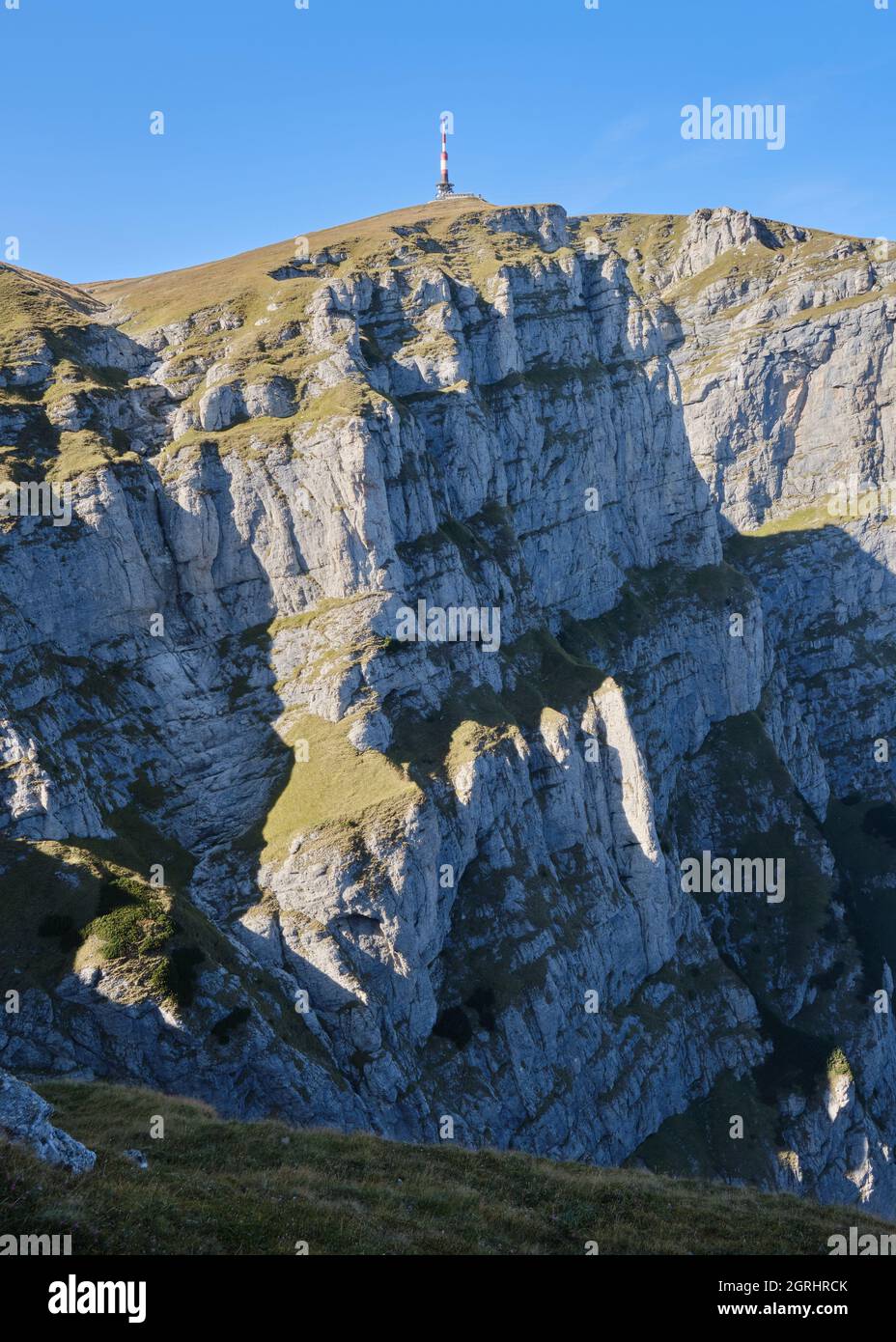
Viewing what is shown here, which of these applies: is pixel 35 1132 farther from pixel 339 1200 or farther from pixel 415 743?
pixel 415 743

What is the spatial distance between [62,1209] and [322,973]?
46573 millimetres

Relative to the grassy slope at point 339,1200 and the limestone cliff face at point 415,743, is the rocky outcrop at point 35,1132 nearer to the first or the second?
the grassy slope at point 339,1200

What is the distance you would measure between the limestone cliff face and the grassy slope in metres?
26.6

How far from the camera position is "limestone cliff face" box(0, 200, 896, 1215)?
57562 millimetres

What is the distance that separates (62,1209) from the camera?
51.2 ft

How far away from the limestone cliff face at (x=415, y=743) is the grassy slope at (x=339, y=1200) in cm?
2658

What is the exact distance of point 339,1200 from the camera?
20.7m

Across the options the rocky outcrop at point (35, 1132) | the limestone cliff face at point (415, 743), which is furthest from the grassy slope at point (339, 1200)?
the limestone cliff face at point (415, 743)

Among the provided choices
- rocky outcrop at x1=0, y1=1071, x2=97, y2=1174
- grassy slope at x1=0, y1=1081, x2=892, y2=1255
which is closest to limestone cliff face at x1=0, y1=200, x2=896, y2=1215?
grassy slope at x1=0, y1=1081, x2=892, y2=1255

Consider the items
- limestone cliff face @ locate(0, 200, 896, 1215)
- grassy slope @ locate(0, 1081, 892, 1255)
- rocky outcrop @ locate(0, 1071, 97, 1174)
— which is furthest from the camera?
limestone cliff face @ locate(0, 200, 896, 1215)

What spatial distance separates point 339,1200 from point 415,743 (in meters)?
54.8

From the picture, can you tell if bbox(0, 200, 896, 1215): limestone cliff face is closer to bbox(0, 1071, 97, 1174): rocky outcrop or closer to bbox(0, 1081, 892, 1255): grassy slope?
bbox(0, 1081, 892, 1255): grassy slope

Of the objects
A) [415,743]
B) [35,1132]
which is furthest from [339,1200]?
[415,743]
